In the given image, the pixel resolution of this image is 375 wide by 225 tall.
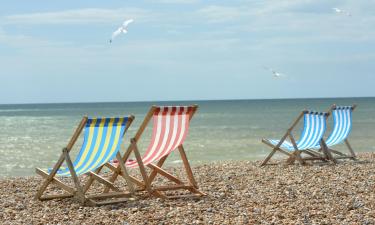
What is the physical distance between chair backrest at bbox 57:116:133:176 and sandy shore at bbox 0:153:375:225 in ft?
1.28

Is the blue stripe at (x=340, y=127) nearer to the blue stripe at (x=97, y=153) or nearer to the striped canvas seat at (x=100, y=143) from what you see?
the striped canvas seat at (x=100, y=143)

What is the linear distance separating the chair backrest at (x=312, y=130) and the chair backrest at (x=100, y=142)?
3.76 m

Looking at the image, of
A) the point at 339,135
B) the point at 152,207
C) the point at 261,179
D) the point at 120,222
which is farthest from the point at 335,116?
the point at 120,222

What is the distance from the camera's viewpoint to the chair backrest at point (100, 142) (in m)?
5.98

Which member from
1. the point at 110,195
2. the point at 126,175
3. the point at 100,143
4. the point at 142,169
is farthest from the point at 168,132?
Answer: the point at 110,195

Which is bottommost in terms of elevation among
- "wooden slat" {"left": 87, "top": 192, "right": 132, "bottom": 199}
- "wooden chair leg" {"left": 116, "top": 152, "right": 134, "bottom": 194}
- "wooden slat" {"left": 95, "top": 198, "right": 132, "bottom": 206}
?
"wooden slat" {"left": 95, "top": 198, "right": 132, "bottom": 206}

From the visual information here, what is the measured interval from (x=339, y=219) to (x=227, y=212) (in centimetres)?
88

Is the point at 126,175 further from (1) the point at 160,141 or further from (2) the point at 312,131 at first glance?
(2) the point at 312,131

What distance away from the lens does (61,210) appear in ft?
18.9

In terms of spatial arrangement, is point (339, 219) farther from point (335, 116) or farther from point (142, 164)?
point (335, 116)

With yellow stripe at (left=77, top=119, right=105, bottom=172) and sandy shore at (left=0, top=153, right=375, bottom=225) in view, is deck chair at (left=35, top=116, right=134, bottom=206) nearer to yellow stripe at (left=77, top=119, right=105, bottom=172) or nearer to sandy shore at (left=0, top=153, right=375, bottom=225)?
yellow stripe at (left=77, top=119, right=105, bottom=172)

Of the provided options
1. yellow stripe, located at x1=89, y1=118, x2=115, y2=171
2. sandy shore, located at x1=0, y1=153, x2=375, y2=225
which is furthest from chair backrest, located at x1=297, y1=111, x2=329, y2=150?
yellow stripe, located at x1=89, y1=118, x2=115, y2=171

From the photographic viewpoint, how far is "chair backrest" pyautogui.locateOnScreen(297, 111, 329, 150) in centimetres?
923

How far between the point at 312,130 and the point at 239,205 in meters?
3.81
